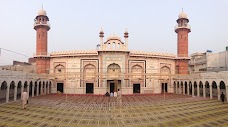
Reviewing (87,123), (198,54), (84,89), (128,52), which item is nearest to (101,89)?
(84,89)

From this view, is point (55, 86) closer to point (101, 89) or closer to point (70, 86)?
point (70, 86)

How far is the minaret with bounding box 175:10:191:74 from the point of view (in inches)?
1054

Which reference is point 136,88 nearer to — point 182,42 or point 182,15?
point 182,42

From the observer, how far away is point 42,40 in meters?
26.0

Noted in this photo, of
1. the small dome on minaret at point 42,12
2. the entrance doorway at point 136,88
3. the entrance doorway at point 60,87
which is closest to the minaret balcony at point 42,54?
the entrance doorway at point 60,87

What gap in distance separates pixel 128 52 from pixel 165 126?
16.3m

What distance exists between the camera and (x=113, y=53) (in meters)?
23.9

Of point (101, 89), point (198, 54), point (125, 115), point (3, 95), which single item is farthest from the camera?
point (198, 54)

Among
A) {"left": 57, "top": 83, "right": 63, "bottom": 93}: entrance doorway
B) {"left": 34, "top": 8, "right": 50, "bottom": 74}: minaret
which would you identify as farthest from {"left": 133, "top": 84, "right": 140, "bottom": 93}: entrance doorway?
{"left": 34, "top": 8, "right": 50, "bottom": 74}: minaret

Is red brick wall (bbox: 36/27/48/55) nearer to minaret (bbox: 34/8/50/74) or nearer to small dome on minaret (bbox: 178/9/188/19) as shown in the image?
minaret (bbox: 34/8/50/74)

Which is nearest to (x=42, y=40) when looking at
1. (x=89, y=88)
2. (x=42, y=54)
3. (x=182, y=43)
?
(x=42, y=54)

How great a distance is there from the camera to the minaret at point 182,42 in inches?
1054

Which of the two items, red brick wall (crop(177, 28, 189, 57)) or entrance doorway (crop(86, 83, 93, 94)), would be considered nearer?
entrance doorway (crop(86, 83, 93, 94))

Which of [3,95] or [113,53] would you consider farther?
[113,53]
